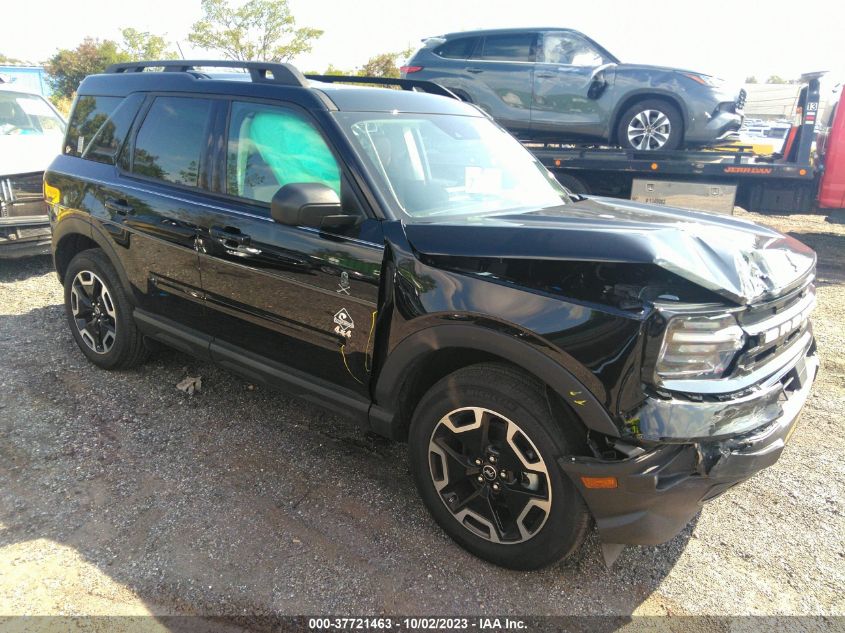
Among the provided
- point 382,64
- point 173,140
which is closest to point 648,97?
point 173,140

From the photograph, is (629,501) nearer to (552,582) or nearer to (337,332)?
(552,582)

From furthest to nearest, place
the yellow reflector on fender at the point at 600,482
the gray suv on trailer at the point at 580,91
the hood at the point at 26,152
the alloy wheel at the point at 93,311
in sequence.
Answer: the gray suv on trailer at the point at 580,91
the hood at the point at 26,152
the alloy wheel at the point at 93,311
the yellow reflector on fender at the point at 600,482

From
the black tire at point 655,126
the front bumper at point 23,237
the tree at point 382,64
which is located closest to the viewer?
the front bumper at point 23,237

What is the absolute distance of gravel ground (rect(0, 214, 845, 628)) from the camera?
8.04 ft

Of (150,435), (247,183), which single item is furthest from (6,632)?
(247,183)

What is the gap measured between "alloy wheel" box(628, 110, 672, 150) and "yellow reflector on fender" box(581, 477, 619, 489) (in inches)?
285

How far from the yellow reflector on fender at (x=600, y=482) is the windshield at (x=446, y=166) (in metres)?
1.31

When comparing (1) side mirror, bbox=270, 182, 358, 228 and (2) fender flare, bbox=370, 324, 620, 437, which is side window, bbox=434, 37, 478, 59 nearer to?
(1) side mirror, bbox=270, 182, 358, 228

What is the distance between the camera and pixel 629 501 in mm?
2156

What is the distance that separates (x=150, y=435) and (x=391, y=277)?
6.50 feet

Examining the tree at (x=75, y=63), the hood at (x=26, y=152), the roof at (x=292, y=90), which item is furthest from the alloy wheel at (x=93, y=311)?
the tree at (x=75, y=63)

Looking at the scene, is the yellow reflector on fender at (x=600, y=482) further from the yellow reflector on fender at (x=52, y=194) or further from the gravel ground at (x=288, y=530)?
the yellow reflector on fender at (x=52, y=194)

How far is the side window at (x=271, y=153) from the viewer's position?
9.71ft

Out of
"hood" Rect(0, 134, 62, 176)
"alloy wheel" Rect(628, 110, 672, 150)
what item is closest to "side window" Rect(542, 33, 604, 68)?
"alloy wheel" Rect(628, 110, 672, 150)
